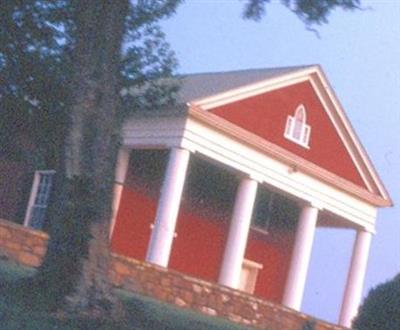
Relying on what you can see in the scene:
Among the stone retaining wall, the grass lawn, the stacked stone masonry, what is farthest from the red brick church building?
the grass lawn

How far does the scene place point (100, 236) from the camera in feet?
34.5

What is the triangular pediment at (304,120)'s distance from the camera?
86.4ft

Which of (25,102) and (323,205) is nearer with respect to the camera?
(25,102)

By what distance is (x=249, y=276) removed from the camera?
31641mm

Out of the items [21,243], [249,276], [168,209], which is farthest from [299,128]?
[21,243]

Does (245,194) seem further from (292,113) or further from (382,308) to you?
(382,308)

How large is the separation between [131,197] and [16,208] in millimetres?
4461

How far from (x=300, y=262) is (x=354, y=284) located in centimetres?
270

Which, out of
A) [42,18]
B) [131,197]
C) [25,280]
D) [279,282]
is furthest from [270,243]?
[25,280]

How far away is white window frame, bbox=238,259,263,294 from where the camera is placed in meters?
31.3

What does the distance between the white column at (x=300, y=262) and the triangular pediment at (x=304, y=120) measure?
1.84 metres

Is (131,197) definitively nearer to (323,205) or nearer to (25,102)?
(323,205)

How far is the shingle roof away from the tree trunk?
13.2 metres

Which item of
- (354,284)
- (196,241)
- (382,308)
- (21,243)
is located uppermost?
(196,241)
